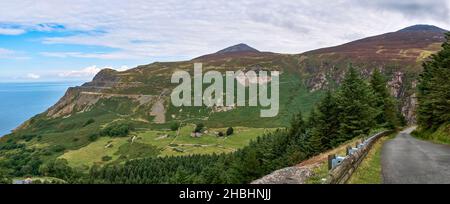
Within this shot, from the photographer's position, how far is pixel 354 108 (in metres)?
54.2

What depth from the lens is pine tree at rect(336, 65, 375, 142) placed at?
2099 inches

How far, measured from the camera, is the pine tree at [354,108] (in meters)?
53.3

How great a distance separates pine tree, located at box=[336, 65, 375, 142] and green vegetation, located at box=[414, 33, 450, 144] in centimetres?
752

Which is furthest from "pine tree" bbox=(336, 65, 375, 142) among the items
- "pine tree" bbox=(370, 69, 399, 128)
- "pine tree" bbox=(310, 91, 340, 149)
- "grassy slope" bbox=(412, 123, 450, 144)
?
"pine tree" bbox=(370, 69, 399, 128)

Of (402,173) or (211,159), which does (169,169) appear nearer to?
(211,159)

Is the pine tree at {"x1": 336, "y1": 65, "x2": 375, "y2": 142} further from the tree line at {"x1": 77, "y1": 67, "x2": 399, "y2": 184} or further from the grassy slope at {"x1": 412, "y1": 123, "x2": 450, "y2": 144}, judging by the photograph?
the grassy slope at {"x1": 412, "y1": 123, "x2": 450, "y2": 144}

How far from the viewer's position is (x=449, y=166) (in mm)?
20234

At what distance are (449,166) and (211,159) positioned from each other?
168437 mm

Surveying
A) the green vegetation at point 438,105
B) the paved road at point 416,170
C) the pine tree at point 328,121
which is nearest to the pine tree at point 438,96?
the green vegetation at point 438,105

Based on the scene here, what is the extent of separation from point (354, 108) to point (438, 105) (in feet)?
32.9

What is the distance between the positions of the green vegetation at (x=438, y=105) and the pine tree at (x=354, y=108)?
7.52 meters
